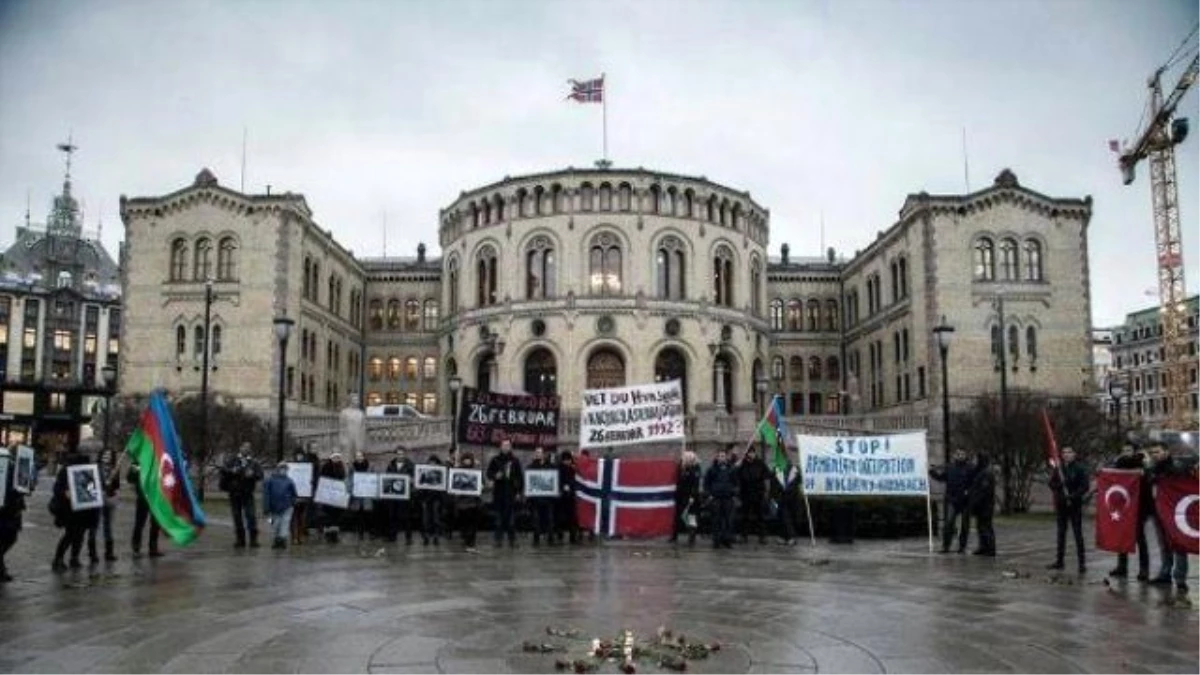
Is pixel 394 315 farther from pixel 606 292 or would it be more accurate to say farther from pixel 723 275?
pixel 723 275

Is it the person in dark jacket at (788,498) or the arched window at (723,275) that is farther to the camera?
the arched window at (723,275)

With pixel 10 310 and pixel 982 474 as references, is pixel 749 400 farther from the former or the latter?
pixel 10 310

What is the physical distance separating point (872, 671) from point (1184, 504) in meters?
7.95

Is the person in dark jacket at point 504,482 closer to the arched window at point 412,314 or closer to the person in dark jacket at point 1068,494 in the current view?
the person in dark jacket at point 1068,494

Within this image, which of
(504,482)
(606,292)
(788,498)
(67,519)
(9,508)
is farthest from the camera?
(606,292)

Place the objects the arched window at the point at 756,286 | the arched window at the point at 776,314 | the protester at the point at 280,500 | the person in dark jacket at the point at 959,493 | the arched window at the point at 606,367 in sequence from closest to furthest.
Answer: the person in dark jacket at the point at 959,493, the protester at the point at 280,500, the arched window at the point at 606,367, the arched window at the point at 756,286, the arched window at the point at 776,314

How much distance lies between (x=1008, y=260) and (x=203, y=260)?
4370 centimetres

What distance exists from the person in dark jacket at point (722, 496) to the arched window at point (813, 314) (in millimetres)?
52611

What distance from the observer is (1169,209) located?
3499 inches

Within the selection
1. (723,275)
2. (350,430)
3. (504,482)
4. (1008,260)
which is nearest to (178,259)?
(723,275)

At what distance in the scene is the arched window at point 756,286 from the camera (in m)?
61.0

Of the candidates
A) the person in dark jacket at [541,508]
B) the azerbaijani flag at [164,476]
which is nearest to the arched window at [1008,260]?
the person in dark jacket at [541,508]

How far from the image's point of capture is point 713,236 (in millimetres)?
57625

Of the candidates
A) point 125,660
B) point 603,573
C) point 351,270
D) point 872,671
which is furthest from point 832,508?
point 351,270
